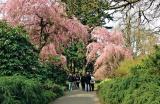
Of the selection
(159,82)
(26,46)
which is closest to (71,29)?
(26,46)

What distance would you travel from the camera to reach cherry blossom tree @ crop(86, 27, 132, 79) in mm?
45594

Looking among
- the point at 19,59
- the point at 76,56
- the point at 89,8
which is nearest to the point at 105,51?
the point at 76,56

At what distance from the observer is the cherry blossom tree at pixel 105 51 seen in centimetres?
4559

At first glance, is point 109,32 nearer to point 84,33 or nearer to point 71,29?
point 84,33

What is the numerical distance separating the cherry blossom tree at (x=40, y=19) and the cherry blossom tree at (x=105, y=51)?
8396 mm

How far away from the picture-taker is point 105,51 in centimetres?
4706

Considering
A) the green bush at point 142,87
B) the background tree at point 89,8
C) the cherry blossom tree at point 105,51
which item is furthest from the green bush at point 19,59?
the cherry blossom tree at point 105,51

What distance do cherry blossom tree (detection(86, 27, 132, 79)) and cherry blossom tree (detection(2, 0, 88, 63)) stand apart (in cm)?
840

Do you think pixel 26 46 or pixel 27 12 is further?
pixel 27 12

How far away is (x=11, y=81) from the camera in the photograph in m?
17.3

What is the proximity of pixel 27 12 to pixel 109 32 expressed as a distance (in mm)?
18735

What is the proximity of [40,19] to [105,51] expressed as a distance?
13051 mm

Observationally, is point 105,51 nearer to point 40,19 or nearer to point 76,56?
point 40,19

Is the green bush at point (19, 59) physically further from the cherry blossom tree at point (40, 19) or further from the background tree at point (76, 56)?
the background tree at point (76, 56)
